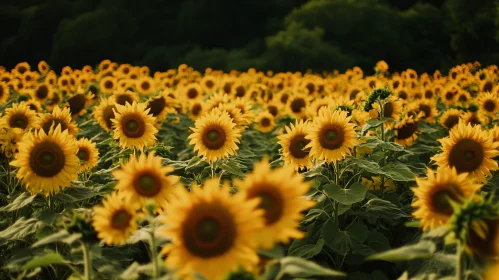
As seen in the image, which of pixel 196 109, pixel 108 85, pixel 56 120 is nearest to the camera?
pixel 56 120

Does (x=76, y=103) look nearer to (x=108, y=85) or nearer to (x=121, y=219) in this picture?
(x=108, y=85)

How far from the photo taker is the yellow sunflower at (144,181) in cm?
263

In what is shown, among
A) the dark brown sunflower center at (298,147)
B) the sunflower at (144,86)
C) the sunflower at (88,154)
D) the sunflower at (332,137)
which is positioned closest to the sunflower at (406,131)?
the dark brown sunflower center at (298,147)

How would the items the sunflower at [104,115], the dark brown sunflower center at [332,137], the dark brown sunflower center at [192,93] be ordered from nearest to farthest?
1. the dark brown sunflower center at [332,137]
2. the sunflower at [104,115]
3. the dark brown sunflower center at [192,93]

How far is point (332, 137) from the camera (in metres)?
3.64

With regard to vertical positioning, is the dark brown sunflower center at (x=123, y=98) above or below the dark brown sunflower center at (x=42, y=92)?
below

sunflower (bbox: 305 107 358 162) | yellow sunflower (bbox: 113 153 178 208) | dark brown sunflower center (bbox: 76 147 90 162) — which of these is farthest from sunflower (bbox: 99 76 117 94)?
yellow sunflower (bbox: 113 153 178 208)

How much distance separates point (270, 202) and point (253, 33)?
94.0 feet

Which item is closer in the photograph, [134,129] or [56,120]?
[134,129]

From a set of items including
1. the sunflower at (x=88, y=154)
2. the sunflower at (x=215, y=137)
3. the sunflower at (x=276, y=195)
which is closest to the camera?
the sunflower at (x=276, y=195)

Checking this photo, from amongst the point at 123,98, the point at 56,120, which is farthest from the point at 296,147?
the point at 123,98

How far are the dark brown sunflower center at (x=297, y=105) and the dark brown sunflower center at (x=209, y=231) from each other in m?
5.98

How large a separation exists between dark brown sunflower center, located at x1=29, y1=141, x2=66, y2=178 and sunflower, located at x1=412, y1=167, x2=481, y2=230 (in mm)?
2144

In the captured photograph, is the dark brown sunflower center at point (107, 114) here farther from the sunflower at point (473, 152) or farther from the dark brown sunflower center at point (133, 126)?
the sunflower at point (473, 152)
